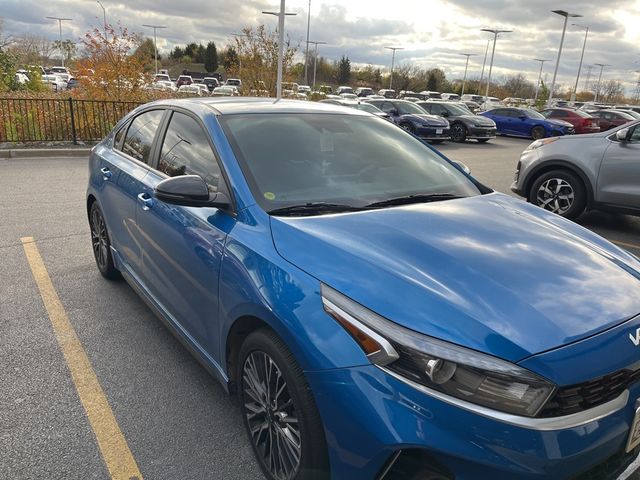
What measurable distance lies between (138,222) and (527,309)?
8.45 ft

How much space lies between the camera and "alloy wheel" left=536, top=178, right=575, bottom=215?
7.23m

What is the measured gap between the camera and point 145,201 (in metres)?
3.26

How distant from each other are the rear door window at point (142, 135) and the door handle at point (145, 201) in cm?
33

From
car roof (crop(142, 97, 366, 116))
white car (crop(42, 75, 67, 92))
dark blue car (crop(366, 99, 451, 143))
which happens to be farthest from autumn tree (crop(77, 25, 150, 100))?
car roof (crop(142, 97, 366, 116))

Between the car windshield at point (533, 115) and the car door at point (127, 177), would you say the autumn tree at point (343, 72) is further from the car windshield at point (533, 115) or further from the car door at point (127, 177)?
the car door at point (127, 177)

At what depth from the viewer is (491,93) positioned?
288 feet

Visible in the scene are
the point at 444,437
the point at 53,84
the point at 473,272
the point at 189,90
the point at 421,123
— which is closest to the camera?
the point at 444,437

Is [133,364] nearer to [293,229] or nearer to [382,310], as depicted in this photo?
[293,229]

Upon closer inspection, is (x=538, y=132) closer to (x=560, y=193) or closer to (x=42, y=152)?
(x=560, y=193)

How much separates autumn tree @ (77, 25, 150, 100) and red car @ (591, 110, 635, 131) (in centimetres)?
2177

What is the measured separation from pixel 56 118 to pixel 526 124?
19.2 meters

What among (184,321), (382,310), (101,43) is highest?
(101,43)

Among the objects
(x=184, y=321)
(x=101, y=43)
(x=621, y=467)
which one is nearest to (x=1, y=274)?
(x=184, y=321)

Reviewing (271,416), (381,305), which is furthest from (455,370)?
(271,416)
